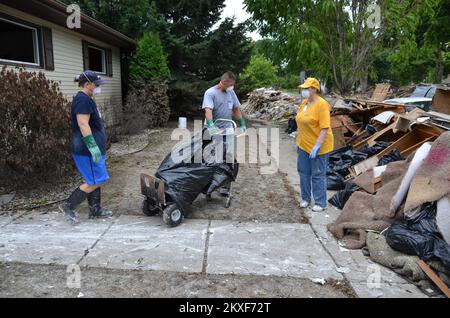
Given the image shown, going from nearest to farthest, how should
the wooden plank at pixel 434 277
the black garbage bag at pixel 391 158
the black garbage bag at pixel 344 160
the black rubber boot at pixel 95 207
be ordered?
the wooden plank at pixel 434 277
the black rubber boot at pixel 95 207
the black garbage bag at pixel 391 158
the black garbage bag at pixel 344 160

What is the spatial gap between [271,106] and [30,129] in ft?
48.8

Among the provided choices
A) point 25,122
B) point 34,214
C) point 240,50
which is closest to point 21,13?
point 25,122

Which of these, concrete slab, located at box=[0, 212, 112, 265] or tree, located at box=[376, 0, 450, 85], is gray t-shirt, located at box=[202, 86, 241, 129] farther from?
tree, located at box=[376, 0, 450, 85]

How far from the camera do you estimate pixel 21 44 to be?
27.5ft

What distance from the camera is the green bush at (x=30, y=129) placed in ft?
15.5

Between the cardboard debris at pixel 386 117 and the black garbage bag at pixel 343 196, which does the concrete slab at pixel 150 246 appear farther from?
the cardboard debris at pixel 386 117

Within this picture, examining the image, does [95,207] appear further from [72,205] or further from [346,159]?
[346,159]

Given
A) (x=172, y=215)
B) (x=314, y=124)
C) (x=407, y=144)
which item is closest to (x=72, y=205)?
(x=172, y=215)

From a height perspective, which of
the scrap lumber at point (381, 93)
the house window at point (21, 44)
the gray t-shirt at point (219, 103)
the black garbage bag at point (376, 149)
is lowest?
the black garbage bag at point (376, 149)

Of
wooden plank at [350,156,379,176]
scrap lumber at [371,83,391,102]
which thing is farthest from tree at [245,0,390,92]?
wooden plank at [350,156,379,176]

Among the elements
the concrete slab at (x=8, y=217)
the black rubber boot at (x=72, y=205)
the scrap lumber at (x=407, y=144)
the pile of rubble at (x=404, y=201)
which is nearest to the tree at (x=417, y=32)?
the pile of rubble at (x=404, y=201)

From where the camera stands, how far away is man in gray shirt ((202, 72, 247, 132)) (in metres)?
4.90

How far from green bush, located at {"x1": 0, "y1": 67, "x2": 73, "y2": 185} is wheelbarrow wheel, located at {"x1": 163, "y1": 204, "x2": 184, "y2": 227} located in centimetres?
213

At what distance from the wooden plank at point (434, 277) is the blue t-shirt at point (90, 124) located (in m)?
3.48
